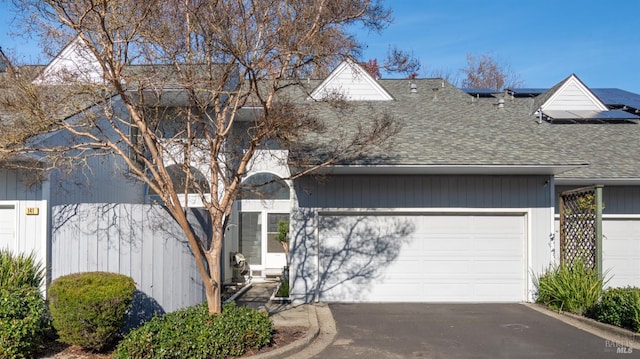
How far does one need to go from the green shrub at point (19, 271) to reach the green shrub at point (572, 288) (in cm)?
946

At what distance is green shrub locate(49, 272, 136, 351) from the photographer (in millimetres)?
7160

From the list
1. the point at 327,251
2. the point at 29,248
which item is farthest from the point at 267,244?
the point at 29,248

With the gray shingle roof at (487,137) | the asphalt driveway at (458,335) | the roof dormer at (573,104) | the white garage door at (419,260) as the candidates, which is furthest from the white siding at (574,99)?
the asphalt driveway at (458,335)

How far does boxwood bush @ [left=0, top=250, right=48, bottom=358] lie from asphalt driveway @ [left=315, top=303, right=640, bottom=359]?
3.94 metres

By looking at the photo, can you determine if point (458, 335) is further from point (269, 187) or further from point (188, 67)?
point (269, 187)

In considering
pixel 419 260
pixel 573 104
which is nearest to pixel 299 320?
pixel 419 260

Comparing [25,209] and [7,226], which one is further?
[7,226]

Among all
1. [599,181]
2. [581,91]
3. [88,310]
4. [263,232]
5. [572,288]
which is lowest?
[572,288]

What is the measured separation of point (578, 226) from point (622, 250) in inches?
106

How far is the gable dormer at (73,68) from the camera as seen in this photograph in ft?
26.5

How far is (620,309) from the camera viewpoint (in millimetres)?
8938

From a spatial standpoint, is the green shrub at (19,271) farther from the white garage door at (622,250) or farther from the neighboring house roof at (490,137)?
the white garage door at (622,250)

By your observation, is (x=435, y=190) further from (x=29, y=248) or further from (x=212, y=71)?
(x=29, y=248)

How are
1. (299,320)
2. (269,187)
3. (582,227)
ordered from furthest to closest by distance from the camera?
(269,187) → (582,227) → (299,320)
